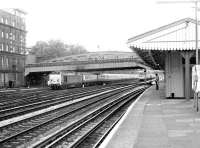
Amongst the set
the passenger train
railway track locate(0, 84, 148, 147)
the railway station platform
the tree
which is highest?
the tree

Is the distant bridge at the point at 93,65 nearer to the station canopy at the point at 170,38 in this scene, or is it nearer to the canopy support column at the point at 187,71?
the station canopy at the point at 170,38

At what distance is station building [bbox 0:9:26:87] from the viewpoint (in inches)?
2817

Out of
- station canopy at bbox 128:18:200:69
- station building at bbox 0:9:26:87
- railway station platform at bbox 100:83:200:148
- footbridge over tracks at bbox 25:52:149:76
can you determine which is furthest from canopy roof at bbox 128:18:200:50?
station building at bbox 0:9:26:87

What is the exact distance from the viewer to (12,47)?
76.3 m

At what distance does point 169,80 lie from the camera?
80.5 feet

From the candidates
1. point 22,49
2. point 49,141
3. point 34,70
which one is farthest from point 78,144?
point 22,49

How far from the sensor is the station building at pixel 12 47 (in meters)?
71.6

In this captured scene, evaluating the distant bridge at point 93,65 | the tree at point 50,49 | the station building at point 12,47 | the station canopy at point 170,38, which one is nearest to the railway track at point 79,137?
the station canopy at point 170,38

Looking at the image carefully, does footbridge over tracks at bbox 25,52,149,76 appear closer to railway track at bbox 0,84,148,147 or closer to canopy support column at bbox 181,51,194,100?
canopy support column at bbox 181,51,194,100

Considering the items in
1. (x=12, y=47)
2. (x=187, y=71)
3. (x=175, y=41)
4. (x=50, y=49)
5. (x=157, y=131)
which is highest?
(x=50, y=49)

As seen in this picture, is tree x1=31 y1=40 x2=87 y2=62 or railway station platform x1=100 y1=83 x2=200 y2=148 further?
tree x1=31 y1=40 x2=87 y2=62

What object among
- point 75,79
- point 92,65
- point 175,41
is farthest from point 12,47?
point 175,41

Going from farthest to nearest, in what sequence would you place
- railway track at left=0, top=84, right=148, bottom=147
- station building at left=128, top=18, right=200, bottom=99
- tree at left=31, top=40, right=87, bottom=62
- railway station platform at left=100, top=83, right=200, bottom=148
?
tree at left=31, top=40, right=87, bottom=62
station building at left=128, top=18, right=200, bottom=99
railway track at left=0, top=84, right=148, bottom=147
railway station platform at left=100, top=83, right=200, bottom=148

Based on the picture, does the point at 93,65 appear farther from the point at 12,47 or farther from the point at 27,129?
the point at 27,129
